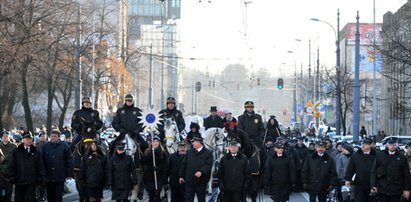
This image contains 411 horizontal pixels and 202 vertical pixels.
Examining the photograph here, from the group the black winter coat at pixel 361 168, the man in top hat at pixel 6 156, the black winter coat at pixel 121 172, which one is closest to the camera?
the black winter coat at pixel 121 172

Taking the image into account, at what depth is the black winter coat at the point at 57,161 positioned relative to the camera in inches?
835

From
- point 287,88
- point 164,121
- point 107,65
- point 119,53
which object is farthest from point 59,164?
point 287,88

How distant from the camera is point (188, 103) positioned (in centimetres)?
18250

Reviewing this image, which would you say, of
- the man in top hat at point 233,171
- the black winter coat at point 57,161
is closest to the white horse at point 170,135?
the black winter coat at point 57,161

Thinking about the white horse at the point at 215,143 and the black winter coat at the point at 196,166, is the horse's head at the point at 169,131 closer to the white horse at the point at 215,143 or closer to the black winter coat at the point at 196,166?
the white horse at the point at 215,143

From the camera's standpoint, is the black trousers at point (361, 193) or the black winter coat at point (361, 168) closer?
the black winter coat at point (361, 168)

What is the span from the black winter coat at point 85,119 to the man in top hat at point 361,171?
5.74m

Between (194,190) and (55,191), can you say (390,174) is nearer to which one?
(194,190)

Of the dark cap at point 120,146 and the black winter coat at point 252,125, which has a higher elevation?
the black winter coat at point 252,125

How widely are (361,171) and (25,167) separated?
23.5ft

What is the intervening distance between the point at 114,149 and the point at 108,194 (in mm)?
8723

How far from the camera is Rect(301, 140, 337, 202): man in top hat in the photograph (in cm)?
2064

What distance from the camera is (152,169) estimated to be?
21.4 m

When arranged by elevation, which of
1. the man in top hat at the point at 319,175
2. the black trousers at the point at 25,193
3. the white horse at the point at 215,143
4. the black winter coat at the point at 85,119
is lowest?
the black trousers at the point at 25,193
